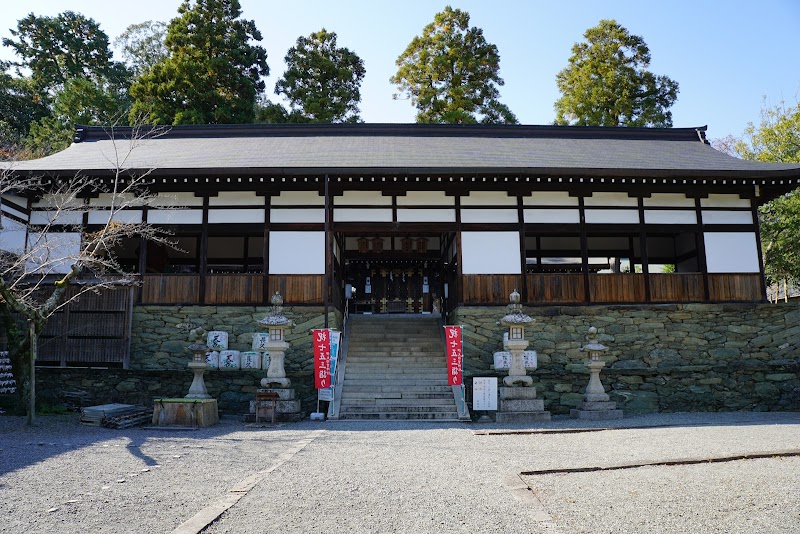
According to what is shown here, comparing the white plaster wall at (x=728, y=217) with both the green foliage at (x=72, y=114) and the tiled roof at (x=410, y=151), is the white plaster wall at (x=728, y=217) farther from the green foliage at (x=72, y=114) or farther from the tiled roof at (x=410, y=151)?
the green foliage at (x=72, y=114)

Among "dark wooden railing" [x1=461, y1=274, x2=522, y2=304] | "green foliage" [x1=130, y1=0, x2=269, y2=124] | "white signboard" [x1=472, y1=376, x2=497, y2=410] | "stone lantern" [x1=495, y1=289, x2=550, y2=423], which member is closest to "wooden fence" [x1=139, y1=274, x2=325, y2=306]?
"dark wooden railing" [x1=461, y1=274, x2=522, y2=304]

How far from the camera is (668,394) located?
12.6 m

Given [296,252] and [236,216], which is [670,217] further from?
[236,216]

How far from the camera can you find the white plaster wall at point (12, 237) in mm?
12984

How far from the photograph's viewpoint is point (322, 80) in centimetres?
2966

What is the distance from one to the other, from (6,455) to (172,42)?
2613 centimetres

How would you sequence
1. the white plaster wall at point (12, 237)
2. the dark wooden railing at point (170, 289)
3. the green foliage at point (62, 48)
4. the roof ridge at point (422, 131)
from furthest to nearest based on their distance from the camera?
the green foliage at point (62, 48) → the roof ridge at point (422, 131) → the dark wooden railing at point (170, 289) → the white plaster wall at point (12, 237)

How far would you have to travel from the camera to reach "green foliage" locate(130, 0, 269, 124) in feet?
88.2

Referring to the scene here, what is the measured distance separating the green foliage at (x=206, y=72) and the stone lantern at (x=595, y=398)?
2178 centimetres

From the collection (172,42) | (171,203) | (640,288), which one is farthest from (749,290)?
(172,42)

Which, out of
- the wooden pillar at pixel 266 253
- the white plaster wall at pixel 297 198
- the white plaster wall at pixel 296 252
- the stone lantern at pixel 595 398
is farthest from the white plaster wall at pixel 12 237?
the stone lantern at pixel 595 398

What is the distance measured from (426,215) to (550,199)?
330cm

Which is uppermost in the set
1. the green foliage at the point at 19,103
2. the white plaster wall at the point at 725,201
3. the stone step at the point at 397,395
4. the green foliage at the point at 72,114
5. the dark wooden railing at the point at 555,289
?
the green foliage at the point at 19,103

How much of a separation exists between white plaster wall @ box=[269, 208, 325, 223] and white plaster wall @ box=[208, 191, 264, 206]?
535 mm
